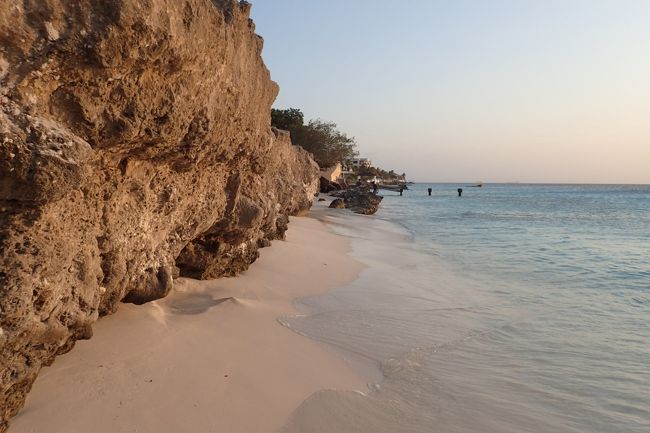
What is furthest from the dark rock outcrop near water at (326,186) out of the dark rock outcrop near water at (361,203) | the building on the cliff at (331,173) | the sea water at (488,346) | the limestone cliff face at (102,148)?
the limestone cliff face at (102,148)

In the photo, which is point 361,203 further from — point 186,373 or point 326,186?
point 186,373

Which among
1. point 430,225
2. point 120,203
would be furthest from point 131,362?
point 430,225

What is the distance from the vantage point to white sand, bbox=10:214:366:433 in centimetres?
307

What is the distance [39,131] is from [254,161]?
4111 mm

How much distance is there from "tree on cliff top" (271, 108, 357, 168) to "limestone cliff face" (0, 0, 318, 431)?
37.2 m

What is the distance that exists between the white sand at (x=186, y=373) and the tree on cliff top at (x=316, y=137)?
124 ft

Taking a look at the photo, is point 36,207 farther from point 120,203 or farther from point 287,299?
point 287,299

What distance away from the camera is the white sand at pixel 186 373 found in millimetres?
3068

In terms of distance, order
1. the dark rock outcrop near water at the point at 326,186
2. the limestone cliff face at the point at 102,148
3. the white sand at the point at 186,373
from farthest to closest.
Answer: the dark rock outcrop near water at the point at 326,186
the white sand at the point at 186,373
the limestone cliff face at the point at 102,148

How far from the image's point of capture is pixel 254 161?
6.59 meters

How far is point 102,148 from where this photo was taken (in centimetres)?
341

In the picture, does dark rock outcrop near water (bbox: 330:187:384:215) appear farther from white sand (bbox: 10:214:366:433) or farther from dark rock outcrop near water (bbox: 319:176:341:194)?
white sand (bbox: 10:214:366:433)

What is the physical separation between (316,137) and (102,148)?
44547 mm

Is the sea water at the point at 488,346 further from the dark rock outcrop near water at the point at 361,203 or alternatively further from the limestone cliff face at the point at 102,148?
the dark rock outcrop near water at the point at 361,203
